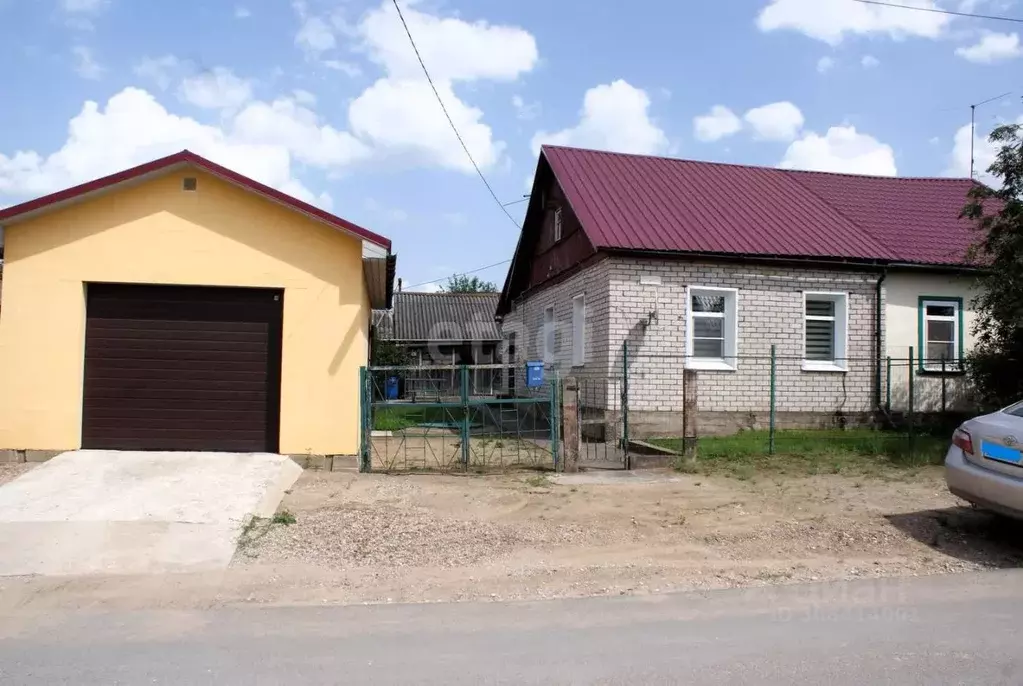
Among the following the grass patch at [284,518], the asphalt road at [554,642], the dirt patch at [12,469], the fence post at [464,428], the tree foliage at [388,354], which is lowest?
the asphalt road at [554,642]

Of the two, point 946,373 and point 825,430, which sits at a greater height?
point 946,373

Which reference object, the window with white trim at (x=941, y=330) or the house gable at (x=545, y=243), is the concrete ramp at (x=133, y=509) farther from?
the window with white trim at (x=941, y=330)

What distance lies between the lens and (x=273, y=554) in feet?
23.4

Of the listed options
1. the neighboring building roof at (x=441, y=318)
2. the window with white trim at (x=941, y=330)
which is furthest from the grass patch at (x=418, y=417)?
the neighboring building roof at (x=441, y=318)

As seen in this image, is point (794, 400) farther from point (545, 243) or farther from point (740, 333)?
point (545, 243)

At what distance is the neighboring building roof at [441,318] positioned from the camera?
37656 millimetres

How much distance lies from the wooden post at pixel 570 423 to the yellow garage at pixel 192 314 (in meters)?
2.93

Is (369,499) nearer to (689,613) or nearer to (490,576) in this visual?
(490,576)

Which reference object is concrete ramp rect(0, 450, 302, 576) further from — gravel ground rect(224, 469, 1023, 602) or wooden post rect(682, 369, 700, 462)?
wooden post rect(682, 369, 700, 462)

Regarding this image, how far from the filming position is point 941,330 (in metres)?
17.5

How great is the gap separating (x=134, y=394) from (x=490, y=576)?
6.95 metres

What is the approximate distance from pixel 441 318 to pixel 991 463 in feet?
111

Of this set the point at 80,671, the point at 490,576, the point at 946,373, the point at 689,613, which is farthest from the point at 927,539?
the point at 946,373

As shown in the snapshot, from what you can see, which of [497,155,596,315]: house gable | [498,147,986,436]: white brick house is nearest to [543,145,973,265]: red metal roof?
[498,147,986,436]: white brick house
